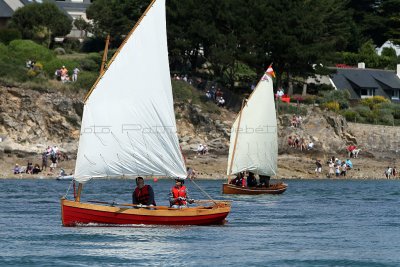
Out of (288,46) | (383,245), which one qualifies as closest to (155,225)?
(383,245)

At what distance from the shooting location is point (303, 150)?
112 metres

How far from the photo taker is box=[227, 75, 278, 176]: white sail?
276 ft

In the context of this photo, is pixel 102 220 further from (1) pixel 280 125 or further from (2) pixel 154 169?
(1) pixel 280 125

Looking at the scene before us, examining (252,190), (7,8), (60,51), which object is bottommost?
(252,190)

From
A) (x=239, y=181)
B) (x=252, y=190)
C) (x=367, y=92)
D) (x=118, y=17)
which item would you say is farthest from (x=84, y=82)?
(x=367, y=92)

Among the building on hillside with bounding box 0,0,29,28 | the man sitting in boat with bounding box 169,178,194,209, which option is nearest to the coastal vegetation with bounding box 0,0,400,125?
the building on hillside with bounding box 0,0,29,28

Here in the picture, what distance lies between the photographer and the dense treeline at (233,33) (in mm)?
116812

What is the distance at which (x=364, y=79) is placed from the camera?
140500mm

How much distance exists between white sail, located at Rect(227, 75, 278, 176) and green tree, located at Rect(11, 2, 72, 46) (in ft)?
164

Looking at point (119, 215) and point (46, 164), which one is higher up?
point (46, 164)

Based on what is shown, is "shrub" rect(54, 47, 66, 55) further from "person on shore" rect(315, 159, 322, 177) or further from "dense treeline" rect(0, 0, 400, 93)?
"person on shore" rect(315, 159, 322, 177)

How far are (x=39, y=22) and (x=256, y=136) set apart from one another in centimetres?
5205

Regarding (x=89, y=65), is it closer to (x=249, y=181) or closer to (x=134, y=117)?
(x=249, y=181)

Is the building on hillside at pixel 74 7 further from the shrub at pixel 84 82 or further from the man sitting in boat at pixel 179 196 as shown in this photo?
the man sitting in boat at pixel 179 196
